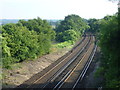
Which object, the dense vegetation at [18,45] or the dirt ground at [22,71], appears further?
the dense vegetation at [18,45]

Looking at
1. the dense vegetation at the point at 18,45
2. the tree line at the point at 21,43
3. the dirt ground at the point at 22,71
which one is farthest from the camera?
the tree line at the point at 21,43

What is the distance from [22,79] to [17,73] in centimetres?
220

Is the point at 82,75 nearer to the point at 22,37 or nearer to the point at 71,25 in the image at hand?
the point at 22,37

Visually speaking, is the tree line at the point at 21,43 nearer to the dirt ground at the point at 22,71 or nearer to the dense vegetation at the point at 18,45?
the dense vegetation at the point at 18,45

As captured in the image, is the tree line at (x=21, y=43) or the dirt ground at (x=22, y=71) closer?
the dirt ground at (x=22, y=71)

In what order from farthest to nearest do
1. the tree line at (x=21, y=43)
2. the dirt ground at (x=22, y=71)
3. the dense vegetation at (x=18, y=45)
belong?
the tree line at (x=21, y=43)
the dense vegetation at (x=18, y=45)
the dirt ground at (x=22, y=71)

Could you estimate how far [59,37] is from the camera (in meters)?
60.2

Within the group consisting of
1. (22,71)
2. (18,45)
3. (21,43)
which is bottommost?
(22,71)

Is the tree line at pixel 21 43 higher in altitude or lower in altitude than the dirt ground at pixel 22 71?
higher

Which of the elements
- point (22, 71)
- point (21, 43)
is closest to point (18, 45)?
point (21, 43)

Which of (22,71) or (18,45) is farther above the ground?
(18,45)

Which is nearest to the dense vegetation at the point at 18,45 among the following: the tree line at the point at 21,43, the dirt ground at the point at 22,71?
the tree line at the point at 21,43

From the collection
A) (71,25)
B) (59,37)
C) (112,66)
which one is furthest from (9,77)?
(71,25)

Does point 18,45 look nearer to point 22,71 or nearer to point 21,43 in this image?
point 21,43
